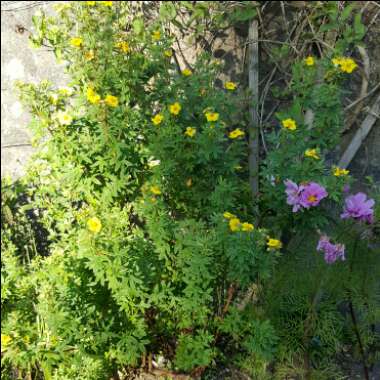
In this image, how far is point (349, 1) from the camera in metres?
3.23

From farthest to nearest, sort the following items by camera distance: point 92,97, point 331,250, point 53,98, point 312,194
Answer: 1. point 53,98
2. point 92,97
3. point 312,194
4. point 331,250

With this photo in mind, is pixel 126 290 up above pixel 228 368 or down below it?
above

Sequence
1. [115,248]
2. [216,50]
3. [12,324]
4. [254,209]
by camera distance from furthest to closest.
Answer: [216,50]
[254,209]
[12,324]
[115,248]

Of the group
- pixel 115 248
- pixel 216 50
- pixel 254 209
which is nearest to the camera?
pixel 115 248

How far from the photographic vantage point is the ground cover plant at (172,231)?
2490mm

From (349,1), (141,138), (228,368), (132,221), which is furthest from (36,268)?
(349,1)

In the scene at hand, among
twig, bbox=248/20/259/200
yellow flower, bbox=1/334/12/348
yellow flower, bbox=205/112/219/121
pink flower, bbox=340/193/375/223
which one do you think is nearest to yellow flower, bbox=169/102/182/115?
yellow flower, bbox=205/112/219/121

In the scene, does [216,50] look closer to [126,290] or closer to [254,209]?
[254,209]

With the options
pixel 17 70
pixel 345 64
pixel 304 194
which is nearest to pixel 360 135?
pixel 345 64

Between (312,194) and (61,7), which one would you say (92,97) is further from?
(312,194)

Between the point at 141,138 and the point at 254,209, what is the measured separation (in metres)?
0.77

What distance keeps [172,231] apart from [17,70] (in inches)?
63.9

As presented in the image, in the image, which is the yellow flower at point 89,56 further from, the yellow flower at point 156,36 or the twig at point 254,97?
the twig at point 254,97

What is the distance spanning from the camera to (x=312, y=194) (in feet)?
8.07
